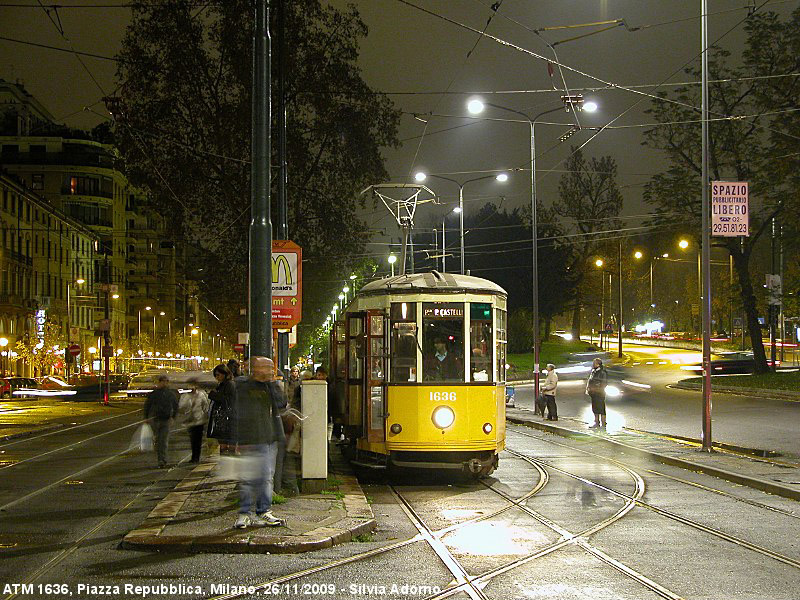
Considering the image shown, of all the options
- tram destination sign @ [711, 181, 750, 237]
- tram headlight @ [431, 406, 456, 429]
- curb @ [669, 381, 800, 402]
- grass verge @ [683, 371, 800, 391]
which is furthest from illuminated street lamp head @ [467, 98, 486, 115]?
grass verge @ [683, 371, 800, 391]

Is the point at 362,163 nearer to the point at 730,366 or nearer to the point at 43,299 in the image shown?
the point at 730,366

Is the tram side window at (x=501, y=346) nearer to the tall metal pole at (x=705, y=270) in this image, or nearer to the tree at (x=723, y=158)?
the tall metal pole at (x=705, y=270)

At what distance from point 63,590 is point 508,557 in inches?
156

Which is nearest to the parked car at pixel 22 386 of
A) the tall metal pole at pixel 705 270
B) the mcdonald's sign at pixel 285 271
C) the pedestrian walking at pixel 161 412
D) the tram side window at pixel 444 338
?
the pedestrian walking at pixel 161 412

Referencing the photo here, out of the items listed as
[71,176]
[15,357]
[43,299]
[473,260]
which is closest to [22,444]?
[15,357]

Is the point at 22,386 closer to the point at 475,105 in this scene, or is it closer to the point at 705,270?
the point at 475,105

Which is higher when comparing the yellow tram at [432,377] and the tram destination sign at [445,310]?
the tram destination sign at [445,310]

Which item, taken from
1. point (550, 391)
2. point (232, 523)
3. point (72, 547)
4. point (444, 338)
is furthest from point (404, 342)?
point (550, 391)

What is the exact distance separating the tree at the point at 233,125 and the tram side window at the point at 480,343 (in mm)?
15302

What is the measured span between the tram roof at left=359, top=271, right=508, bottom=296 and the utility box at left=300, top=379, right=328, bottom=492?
2700 mm

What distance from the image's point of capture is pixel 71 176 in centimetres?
9325

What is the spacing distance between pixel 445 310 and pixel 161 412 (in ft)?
18.5

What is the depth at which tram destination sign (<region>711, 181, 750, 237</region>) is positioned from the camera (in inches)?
776

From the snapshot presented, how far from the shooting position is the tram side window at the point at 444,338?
49.6ft
